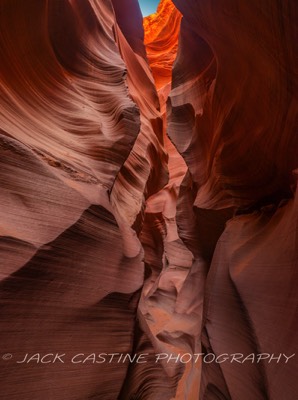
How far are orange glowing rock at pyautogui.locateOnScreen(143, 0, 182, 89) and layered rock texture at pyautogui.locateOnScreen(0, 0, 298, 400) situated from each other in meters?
9.62

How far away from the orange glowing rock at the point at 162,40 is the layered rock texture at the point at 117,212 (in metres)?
9.62

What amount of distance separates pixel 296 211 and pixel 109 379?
193 centimetres

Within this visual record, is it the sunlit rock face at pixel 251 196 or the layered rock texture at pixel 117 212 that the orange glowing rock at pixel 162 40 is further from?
the sunlit rock face at pixel 251 196

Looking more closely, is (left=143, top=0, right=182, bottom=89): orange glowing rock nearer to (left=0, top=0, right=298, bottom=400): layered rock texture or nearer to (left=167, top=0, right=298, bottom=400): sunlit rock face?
(left=0, top=0, right=298, bottom=400): layered rock texture

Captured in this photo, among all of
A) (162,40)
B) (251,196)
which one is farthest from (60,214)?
(162,40)

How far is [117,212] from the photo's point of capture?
10.6 feet

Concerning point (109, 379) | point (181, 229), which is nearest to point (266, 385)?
point (109, 379)

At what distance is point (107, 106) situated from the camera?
367 centimetres

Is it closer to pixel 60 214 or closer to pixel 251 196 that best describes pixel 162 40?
pixel 251 196

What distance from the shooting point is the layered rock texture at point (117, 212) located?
5.97 feet

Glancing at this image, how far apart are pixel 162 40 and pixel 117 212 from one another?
14.5 meters

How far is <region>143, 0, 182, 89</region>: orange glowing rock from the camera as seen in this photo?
13758 millimetres

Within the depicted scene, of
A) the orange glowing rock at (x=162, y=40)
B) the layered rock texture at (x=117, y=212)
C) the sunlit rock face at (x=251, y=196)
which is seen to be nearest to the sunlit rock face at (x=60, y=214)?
the layered rock texture at (x=117, y=212)

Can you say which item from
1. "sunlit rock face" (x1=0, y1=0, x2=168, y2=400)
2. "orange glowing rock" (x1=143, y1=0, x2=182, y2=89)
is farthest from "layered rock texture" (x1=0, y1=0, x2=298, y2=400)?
"orange glowing rock" (x1=143, y1=0, x2=182, y2=89)
